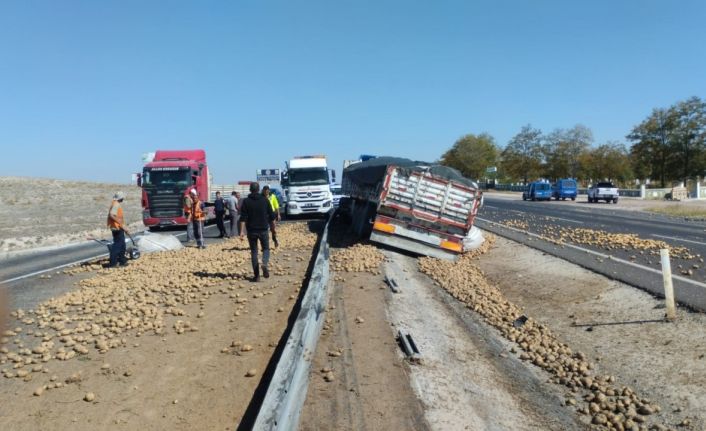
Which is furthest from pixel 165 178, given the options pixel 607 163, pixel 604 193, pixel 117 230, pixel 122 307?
pixel 607 163

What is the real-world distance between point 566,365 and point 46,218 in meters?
37.8

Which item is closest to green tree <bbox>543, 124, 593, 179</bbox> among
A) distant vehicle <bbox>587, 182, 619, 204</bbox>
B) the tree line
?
the tree line

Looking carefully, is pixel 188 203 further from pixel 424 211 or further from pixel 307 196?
pixel 307 196

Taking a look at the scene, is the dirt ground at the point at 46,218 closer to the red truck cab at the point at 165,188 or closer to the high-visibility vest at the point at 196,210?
Result: the red truck cab at the point at 165,188

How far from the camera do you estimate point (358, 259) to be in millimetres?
13812

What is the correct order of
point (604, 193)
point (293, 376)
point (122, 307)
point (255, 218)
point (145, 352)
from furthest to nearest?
point (604, 193) < point (255, 218) < point (122, 307) < point (145, 352) < point (293, 376)

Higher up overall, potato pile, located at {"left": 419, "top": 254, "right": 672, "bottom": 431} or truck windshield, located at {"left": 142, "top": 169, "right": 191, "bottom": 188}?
truck windshield, located at {"left": 142, "top": 169, "right": 191, "bottom": 188}

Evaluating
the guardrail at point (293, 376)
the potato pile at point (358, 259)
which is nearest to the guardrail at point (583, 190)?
the potato pile at point (358, 259)

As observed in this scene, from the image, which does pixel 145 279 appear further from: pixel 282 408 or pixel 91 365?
pixel 282 408

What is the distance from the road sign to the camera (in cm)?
3900

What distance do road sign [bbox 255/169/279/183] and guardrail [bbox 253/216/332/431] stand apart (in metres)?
32.0

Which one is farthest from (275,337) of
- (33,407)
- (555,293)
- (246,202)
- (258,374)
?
(555,293)

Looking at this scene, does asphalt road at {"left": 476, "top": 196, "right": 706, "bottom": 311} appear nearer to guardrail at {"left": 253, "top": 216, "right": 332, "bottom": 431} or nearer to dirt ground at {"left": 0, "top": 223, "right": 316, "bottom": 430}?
guardrail at {"left": 253, "top": 216, "right": 332, "bottom": 431}

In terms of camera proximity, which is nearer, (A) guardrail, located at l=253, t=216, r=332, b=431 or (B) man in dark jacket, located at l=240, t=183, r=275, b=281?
A: (A) guardrail, located at l=253, t=216, r=332, b=431
